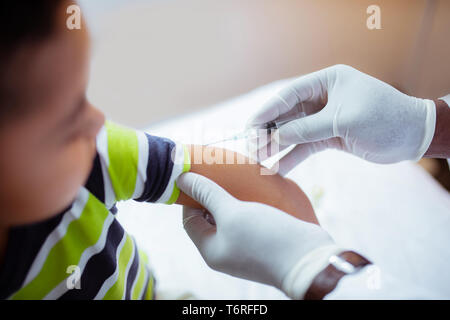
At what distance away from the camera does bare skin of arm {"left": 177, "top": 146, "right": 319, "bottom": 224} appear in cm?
70

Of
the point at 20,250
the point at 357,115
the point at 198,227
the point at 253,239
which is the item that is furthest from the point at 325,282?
the point at 20,250

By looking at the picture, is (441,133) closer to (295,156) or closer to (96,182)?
(295,156)

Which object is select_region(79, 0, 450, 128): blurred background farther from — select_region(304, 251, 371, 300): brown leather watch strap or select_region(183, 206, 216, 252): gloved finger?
select_region(304, 251, 371, 300): brown leather watch strap

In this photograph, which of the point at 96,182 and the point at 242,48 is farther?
the point at 242,48

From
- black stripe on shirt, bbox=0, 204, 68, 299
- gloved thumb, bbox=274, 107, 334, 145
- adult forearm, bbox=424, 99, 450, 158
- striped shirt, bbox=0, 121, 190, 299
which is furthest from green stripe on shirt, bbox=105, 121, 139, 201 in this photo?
adult forearm, bbox=424, 99, 450, 158

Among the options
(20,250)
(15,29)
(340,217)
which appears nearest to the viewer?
(15,29)

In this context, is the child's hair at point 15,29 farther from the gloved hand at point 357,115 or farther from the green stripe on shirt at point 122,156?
the gloved hand at point 357,115

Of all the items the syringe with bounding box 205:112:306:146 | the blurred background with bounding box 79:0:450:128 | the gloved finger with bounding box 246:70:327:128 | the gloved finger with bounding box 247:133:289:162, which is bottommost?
the gloved finger with bounding box 247:133:289:162

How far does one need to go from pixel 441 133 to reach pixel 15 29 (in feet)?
2.65

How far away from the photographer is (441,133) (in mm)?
792

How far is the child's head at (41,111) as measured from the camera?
394mm

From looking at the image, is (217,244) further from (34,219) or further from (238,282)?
(34,219)

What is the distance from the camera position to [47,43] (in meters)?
0.41

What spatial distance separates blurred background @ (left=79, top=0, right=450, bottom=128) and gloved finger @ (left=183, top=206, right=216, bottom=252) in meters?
0.23
